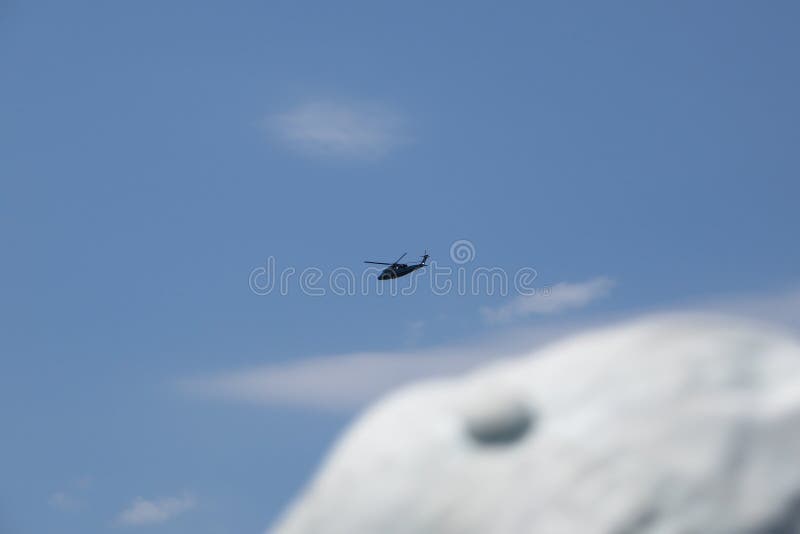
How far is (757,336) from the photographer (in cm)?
1277

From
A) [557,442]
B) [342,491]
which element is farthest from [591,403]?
[342,491]

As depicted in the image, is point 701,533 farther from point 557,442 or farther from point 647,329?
point 647,329

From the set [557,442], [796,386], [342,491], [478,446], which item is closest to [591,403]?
[557,442]

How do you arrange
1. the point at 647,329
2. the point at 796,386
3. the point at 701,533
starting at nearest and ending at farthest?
1. the point at 701,533
2. the point at 796,386
3. the point at 647,329

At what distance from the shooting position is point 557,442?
40.4 feet

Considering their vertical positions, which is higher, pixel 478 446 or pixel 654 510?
pixel 478 446

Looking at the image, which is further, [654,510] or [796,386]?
[796,386]

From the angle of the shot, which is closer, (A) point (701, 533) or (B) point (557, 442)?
(A) point (701, 533)

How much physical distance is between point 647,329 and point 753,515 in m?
2.62

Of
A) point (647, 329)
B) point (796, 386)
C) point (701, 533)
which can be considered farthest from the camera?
point (647, 329)

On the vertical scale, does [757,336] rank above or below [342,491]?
above

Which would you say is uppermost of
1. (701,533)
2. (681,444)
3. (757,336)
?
(757,336)

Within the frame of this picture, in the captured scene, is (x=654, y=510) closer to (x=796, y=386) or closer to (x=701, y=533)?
(x=701, y=533)

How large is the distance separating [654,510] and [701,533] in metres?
0.54
